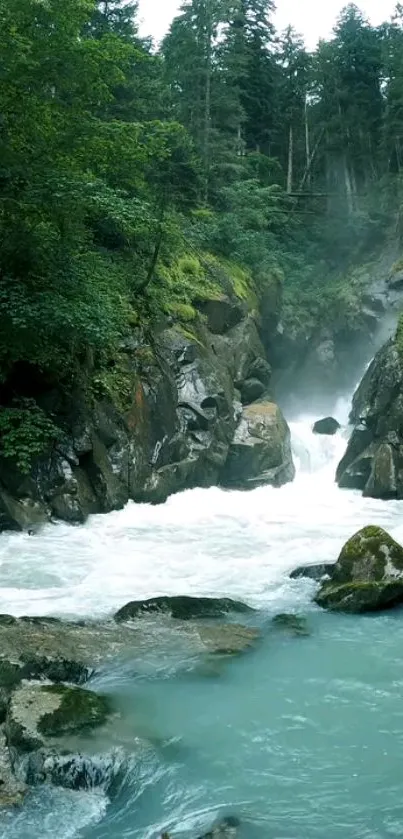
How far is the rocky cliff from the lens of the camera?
13.6m

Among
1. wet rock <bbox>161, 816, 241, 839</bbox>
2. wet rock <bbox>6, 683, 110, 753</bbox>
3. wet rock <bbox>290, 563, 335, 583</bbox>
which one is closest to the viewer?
wet rock <bbox>161, 816, 241, 839</bbox>

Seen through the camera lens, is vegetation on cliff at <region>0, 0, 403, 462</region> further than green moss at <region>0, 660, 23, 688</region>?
Yes

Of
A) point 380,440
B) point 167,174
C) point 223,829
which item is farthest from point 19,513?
point 167,174

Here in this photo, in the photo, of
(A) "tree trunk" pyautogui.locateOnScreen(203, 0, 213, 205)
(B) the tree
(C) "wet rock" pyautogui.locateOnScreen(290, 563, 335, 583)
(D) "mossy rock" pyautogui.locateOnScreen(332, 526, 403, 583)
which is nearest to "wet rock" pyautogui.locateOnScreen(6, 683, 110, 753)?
(D) "mossy rock" pyautogui.locateOnScreen(332, 526, 403, 583)

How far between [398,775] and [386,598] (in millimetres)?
4061

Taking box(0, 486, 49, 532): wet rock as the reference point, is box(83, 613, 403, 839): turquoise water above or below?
below

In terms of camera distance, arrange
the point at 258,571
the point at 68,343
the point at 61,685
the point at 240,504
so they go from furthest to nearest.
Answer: the point at 240,504 → the point at 68,343 → the point at 258,571 → the point at 61,685

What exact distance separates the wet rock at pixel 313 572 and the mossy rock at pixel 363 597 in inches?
39.7

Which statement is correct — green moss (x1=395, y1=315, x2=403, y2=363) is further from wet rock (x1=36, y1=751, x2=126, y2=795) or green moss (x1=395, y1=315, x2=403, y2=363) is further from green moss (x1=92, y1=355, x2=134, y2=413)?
wet rock (x1=36, y1=751, x2=126, y2=795)

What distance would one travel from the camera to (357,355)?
101 ft

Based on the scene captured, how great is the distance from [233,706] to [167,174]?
18.2 m

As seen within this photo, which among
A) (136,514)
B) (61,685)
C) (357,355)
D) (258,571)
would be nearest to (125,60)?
(136,514)

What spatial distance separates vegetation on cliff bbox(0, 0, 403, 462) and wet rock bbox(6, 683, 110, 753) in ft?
20.2

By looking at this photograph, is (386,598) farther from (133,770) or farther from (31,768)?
(31,768)
